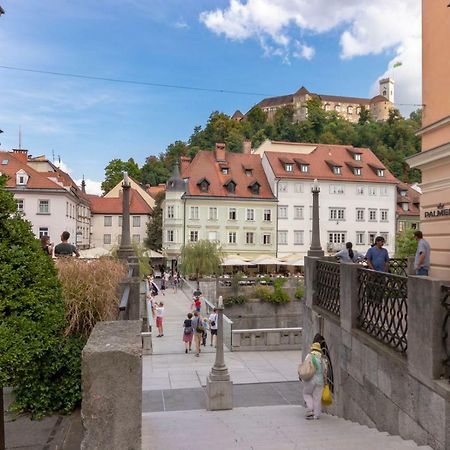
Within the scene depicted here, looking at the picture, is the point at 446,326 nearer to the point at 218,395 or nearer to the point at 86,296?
the point at 86,296

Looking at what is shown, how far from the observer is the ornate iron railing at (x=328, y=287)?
28.9 feet

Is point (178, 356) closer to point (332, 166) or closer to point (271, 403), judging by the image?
point (271, 403)

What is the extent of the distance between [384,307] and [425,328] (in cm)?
139

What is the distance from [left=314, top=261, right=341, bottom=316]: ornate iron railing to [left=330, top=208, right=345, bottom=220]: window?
44.3 m

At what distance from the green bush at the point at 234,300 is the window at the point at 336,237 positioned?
24367 millimetres

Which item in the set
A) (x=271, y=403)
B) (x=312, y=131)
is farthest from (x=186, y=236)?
(x=312, y=131)

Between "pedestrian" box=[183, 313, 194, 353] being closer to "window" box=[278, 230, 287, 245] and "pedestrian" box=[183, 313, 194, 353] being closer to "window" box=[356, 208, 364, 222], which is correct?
"window" box=[278, 230, 287, 245]

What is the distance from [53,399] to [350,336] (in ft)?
14.9

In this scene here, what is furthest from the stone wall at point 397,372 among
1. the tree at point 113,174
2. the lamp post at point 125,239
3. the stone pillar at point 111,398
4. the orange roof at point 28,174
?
the tree at point 113,174

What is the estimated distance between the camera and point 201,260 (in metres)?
42.5

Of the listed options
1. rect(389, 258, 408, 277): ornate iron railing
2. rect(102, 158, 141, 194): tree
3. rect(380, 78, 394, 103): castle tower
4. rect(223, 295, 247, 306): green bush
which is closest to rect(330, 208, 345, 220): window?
rect(223, 295, 247, 306): green bush

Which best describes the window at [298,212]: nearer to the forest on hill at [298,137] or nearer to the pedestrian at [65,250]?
the forest on hill at [298,137]

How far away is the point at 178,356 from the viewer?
18.4 meters

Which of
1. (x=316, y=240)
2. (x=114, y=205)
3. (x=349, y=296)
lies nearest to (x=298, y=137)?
(x=114, y=205)
